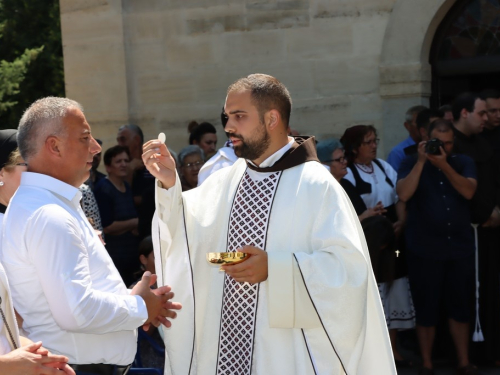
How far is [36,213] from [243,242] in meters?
1.27

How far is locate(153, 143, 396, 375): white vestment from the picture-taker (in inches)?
165

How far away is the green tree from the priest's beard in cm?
2296

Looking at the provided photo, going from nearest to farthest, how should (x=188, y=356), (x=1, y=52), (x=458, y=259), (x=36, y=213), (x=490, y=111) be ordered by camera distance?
(x=36, y=213) → (x=188, y=356) → (x=458, y=259) → (x=490, y=111) → (x=1, y=52)

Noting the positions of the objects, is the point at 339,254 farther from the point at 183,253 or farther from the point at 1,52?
the point at 1,52

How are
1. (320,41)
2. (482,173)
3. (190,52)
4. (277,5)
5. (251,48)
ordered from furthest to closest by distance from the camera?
(190,52)
(251,48)
(277,5)
(320,41)
(482,173)

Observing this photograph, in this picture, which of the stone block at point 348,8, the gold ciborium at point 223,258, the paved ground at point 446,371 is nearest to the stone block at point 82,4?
the stone block at point 348,8

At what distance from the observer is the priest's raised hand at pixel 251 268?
13.2 ft

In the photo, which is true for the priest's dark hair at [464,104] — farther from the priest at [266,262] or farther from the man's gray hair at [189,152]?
the priest at [266,262]

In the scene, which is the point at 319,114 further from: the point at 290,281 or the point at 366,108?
the point at 290,281

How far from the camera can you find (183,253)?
4.57m

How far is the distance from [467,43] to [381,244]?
3174mm

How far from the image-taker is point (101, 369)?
3668mm

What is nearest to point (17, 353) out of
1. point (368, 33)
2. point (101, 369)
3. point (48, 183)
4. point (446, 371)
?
point (101, 369)

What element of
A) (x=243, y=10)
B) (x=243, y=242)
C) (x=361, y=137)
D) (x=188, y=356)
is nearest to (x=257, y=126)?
(x=243, y=242)
